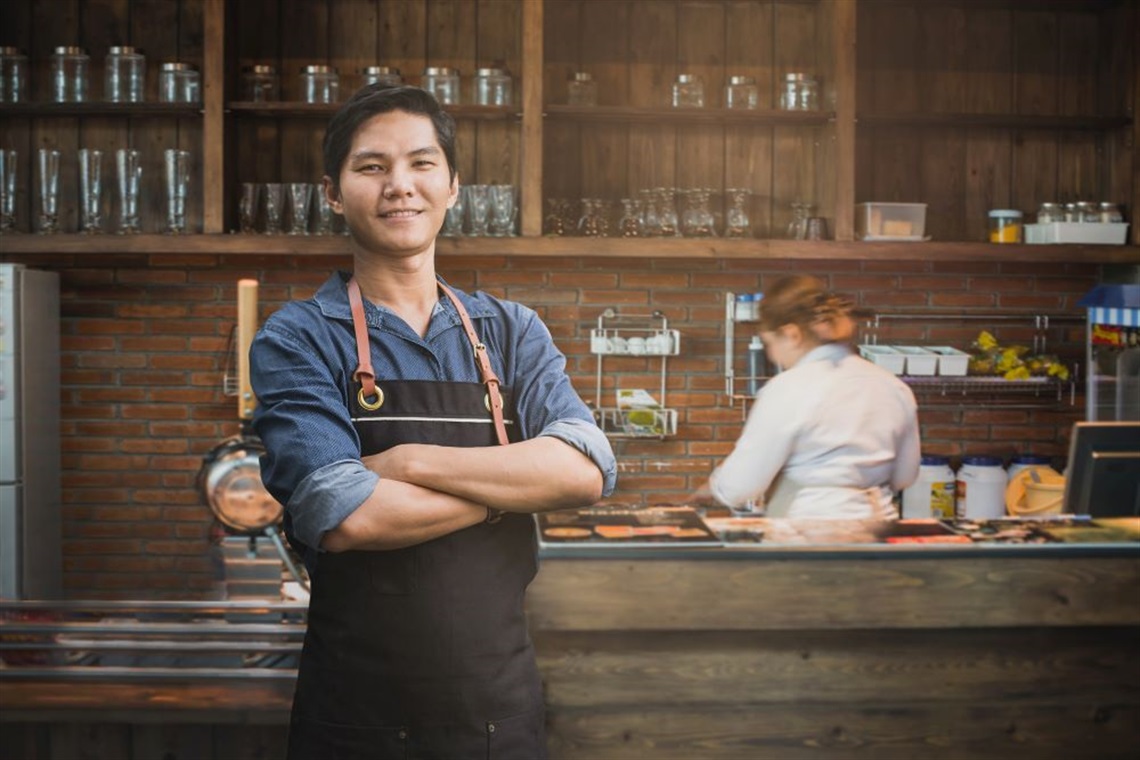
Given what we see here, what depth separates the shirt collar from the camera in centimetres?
164

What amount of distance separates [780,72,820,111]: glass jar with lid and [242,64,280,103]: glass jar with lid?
5.96 ft

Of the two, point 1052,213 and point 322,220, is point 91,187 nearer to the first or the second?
point 322,220

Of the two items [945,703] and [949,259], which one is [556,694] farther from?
[949,259]

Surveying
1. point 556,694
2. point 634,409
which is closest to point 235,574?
point 556,694

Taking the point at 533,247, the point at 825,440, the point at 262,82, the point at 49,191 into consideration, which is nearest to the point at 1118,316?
the point at 825,440

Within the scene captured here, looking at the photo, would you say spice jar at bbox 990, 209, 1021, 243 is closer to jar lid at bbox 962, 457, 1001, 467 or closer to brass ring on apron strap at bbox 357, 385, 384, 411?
jar lid at bbox 962, 457, 1001, 467

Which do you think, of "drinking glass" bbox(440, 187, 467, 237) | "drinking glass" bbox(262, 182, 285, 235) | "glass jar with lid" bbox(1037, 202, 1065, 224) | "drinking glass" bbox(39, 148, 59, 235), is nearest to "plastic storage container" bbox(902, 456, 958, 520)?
"glass jar with lid" bbox(1037, 202, 1065, 224)

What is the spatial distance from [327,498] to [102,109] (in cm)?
337

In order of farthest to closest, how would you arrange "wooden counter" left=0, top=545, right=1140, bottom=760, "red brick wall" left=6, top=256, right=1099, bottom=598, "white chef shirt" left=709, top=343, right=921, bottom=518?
"red brick wall" left=6, top=256, right=1099, bottom=598
"white chef shirt" left=709, top=343, right=921, bottom=518
"wooden counter" left=0, top=545, right=1140, bottom=760

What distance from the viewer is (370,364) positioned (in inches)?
63.3

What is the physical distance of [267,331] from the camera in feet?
5.27

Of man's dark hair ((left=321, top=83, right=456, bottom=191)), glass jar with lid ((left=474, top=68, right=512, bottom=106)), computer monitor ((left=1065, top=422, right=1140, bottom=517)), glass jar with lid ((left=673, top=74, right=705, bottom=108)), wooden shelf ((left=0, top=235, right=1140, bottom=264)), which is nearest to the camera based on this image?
man's dark hair ((left=321, top=83, right=456, bottom=191))

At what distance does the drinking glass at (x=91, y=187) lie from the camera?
4.32 m

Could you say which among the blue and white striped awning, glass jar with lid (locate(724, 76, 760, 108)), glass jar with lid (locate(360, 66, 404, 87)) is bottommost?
the blue and white striped awning
